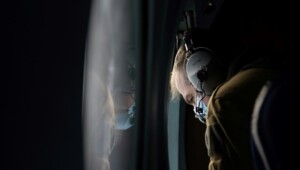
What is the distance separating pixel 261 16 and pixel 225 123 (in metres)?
1.01

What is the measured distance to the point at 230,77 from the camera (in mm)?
1533

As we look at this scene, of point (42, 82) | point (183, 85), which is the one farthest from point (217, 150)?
point (42, 82)

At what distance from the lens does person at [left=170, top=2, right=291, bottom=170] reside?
3.99 ft

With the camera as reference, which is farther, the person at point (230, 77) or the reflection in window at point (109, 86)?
the person at point (230, 77)

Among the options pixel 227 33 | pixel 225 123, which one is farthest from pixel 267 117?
pixel 227 33

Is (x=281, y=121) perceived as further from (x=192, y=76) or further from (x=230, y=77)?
(x=192, y=76)

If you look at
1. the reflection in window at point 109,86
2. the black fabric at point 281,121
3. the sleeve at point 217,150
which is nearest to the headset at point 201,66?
the sleeve at point 217,150

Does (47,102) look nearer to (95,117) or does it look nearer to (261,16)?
(95,117)

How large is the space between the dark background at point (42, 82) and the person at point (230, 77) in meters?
0.30

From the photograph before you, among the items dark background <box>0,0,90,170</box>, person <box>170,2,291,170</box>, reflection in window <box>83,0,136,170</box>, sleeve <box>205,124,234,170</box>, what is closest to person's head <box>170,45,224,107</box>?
person <box>170,2,291,170</box>

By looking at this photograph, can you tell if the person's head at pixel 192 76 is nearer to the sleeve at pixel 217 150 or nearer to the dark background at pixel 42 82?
the sleeve at pixel 217 150

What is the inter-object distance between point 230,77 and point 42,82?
1.09m

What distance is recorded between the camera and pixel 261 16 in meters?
2.09

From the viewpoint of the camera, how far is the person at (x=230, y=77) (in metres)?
1.21
